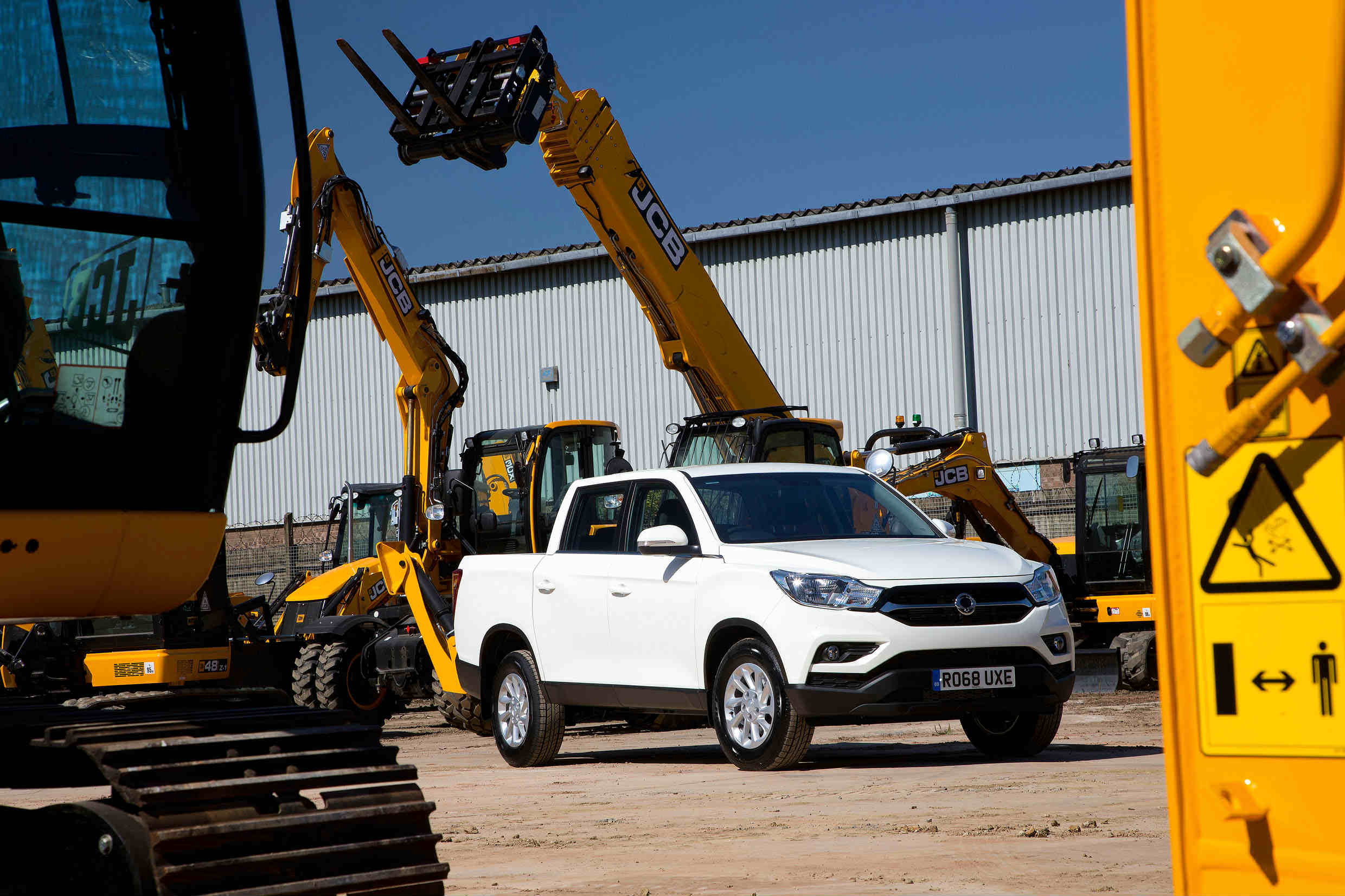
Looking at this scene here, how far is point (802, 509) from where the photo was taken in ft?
38.0

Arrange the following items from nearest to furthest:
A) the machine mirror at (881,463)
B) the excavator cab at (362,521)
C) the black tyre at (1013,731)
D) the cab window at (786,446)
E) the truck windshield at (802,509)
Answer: the black tyre at (1013,731), the truck windshield at (802,509), the machine mirror at (881,463), the cab window at (786,446), the excavator cab at (362,521)

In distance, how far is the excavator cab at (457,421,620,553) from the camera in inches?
703

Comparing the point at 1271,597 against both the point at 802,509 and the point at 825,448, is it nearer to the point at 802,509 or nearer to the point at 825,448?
the point at 802,509

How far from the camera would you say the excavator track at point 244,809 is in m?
4.47

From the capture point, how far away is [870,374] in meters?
31.6

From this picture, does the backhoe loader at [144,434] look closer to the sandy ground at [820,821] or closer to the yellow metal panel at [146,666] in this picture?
the sandy ground at [820,821]

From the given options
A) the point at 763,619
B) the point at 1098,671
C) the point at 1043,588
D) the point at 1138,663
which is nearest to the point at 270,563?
the point at 1098,671

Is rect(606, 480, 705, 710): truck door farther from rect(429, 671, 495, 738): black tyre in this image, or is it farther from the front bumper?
rect(429, 671, 495, 738): black tyre

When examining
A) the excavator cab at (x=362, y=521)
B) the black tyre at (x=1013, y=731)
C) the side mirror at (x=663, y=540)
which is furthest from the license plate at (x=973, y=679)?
the excavator cab at (x=362, y=521)

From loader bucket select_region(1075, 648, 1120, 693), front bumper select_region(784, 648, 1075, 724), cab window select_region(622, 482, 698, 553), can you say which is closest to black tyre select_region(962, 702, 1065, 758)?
front bumper select_region(784, 648, 1075, 724)

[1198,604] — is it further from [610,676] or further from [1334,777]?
[610,676]

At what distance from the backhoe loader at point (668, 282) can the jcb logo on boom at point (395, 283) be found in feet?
7.86

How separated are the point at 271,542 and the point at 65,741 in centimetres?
3528

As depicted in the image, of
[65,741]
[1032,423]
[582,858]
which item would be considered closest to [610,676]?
[582,858]
